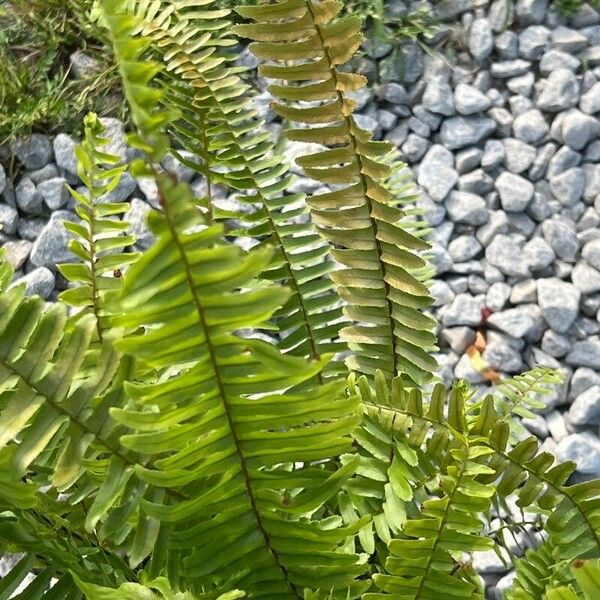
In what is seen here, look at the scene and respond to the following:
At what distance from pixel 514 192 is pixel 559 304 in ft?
0.78

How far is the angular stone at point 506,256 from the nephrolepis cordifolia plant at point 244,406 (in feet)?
2.65

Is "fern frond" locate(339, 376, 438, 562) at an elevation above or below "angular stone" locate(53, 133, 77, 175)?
above

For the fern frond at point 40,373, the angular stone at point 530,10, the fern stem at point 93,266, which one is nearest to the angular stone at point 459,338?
the angular stone at point 530,10

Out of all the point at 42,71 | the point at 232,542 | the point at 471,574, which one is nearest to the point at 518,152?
the point at 42,71

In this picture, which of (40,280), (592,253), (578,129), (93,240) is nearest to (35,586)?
(93,240)

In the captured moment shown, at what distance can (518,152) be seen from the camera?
1.54m

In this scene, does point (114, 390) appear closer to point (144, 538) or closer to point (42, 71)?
point (144, 538)

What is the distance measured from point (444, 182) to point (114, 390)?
113 centimetres

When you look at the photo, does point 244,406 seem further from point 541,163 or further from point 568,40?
point 568,40

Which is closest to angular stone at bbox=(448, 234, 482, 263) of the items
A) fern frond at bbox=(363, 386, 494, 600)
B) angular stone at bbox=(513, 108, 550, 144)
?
angular stone at bbox=(513, 108, 550, 144)

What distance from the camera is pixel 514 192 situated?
1510mm

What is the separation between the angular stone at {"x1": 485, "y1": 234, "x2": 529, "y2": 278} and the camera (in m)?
1.48

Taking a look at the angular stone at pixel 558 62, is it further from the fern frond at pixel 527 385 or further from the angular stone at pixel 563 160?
the fern frond at pixel 527 385

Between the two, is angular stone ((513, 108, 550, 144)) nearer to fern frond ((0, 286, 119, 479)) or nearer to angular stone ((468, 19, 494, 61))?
angular stone ((468, 19, 494, 61))
